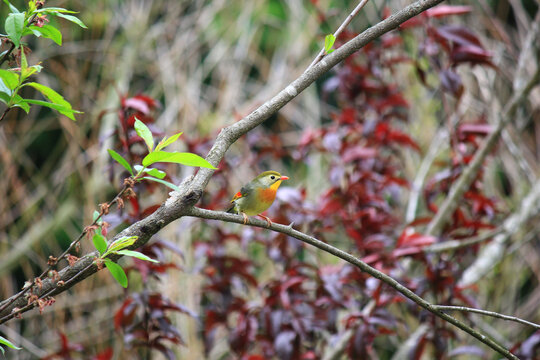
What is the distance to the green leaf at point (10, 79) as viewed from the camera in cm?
140

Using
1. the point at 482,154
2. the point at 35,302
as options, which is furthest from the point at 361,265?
the point at 482,154

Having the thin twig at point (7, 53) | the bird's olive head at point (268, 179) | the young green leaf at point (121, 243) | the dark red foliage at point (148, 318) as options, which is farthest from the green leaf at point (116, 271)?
the bird's olive head at point (268, 179)

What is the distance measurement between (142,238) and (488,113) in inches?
156

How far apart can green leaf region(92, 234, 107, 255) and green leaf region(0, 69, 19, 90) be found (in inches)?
17.6

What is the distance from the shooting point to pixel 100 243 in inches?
56.2

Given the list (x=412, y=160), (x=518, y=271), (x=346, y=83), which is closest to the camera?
(x=346, y=83)

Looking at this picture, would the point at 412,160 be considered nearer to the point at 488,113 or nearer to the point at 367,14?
the point at 488,113

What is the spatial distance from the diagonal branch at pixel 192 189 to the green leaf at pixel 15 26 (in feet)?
1.87

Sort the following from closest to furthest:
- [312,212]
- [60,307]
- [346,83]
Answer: [312,212] → [346,83] → [60,307]

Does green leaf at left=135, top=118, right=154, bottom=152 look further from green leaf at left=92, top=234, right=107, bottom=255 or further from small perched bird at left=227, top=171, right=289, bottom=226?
small perched bird at left=227, top=171, right=289, bottom=226

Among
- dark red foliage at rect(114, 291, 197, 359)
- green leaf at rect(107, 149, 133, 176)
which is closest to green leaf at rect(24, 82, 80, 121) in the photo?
green leaf at rect(107, 149, 133, 176)

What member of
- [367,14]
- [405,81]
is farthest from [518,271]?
[367,14]

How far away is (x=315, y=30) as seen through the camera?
586 cm

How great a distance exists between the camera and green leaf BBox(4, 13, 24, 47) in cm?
137
